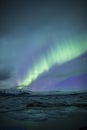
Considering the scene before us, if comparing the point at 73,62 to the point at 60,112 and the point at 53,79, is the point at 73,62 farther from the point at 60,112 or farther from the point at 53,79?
the point at 60,112

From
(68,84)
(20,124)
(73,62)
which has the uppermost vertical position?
(73,62)

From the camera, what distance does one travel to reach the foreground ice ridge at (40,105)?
147 inches

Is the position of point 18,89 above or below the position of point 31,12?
below

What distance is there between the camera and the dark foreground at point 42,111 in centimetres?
367

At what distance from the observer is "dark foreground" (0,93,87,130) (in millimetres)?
3672

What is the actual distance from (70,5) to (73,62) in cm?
65

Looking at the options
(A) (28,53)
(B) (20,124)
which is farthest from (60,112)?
(A) (28,53)

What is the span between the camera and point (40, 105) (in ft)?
12.4

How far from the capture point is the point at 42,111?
12.3 feet

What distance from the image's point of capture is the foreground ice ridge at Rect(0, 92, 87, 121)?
3.73 m

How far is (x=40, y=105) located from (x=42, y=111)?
0.25 feet

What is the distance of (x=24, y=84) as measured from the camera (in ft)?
12.4

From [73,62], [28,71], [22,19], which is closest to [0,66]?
[28,71]

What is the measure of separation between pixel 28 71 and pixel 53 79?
0.30 meters
